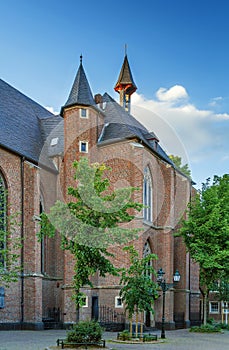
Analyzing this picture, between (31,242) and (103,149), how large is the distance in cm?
768

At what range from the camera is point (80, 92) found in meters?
29.4

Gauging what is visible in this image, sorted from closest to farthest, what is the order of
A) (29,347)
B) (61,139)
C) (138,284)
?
(29,347)
(138,284)
(61,139)

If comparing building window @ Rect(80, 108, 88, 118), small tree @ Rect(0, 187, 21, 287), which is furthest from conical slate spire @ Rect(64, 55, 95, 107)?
small tree @ Rect(0, 187, 21, 287)

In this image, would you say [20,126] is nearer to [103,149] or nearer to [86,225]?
[103,149]

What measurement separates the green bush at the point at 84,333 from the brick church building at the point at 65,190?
8.63 m

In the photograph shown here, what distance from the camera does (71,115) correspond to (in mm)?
29031

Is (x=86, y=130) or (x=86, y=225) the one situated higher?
(x=86, y=130)

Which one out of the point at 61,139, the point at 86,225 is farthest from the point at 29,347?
the point at 61,139

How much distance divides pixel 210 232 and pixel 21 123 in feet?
44.9

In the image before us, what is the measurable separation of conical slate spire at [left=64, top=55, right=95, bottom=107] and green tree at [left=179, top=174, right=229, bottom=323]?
30.7ft

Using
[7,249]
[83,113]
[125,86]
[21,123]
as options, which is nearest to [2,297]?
[7,249]

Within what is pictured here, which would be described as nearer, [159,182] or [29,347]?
[29,347]

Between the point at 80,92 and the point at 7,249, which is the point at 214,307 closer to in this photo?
the point at 80,92

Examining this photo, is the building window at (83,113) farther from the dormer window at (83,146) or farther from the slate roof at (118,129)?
the slate roof at (118,129)
